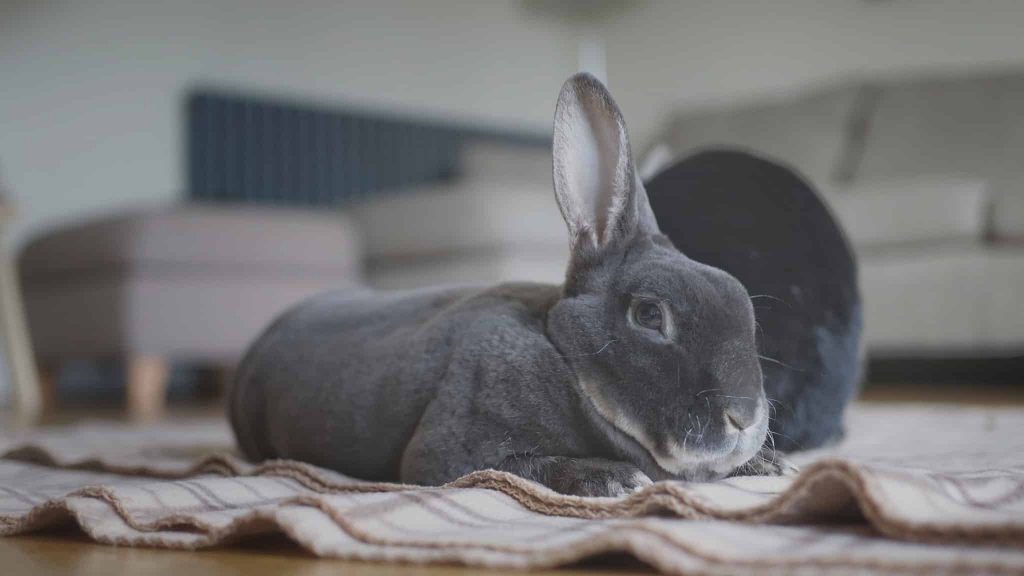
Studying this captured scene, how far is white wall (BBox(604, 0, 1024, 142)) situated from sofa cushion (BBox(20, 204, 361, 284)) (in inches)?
65.6

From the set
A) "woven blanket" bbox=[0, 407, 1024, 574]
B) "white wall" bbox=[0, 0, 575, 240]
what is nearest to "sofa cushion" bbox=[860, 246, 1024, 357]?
"woven blanket" bbox=[0, 407, 1024, 574]

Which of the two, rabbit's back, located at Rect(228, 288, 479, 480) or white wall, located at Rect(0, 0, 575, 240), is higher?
white wall, located at Rect(0, 0, 575, 240)

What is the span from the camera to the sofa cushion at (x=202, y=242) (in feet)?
8.94

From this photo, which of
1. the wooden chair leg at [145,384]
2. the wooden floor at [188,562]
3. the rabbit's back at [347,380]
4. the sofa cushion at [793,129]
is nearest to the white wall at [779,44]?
the sofa cushion at [793,129]

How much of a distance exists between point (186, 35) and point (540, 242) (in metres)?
2.14

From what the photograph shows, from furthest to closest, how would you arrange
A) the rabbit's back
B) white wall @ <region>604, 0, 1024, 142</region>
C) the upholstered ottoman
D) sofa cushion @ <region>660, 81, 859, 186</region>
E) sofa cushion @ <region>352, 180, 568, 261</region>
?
white wall @ <region>604, 0, 1024, 142</region> < sofa cushion @ <region>660, 81, 859, 186</region> < sofa cushion @ <region>352, 180, 568, 261</region> < the upholstered ottoman < the rabbit's back

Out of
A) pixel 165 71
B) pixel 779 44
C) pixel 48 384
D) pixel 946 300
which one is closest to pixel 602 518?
pixel 946 300

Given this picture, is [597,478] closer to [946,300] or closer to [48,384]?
[946,300]

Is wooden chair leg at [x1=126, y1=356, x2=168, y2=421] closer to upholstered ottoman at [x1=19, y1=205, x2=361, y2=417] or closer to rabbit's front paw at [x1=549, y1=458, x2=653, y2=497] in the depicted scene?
upholstered ottoman at [x1=19, y1=205, x2=361, y2=417]

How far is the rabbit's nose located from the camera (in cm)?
80

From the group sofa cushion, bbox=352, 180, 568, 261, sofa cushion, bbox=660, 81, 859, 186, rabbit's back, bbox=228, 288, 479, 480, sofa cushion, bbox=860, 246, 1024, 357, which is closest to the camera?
rabbit's back, bbox=228, 288, 479, 480

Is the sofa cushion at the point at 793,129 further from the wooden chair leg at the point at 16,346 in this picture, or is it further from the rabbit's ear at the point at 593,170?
the rabbit's ear at the point at 593,170

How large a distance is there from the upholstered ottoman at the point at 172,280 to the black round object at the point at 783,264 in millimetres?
1882

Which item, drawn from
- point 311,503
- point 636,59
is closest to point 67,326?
point 311,503
